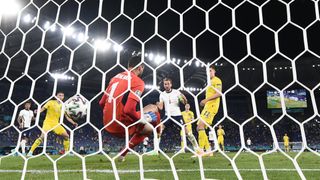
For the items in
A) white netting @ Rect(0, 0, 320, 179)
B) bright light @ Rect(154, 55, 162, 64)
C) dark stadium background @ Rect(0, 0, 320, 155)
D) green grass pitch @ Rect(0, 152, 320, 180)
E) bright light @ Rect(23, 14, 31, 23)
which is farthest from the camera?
bright light @ Rect(154, 55, 162, 64)

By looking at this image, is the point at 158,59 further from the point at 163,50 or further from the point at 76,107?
the point at 76,107

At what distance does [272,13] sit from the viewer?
1884 cm

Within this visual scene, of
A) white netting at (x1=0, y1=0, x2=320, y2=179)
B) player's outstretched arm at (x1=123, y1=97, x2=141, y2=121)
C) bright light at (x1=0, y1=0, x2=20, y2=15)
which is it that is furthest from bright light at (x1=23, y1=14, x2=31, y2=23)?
player's outstretched arm at (x1=123, y1=97, x2=141, y2=121)

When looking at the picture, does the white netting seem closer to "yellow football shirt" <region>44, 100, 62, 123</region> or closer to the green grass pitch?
"yellow football shirt" <region>44, 100, 62, 123</region>

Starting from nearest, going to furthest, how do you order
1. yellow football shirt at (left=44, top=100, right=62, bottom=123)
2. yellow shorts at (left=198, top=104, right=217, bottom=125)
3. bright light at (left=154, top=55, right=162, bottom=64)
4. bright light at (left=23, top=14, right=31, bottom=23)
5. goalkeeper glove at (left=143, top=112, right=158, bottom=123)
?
goalkeeper glove at (left=143, top=112, right=158, bottom=123)
yellow shorts at (left=198, top=104, right=217, bottom=125)
yellow football shirt at (left=44, top=100, right=62, bottom=123)
bright light at (left=23, top=14, right=31, bottom=23)
bright light at (left=154, top=55, right=162, bottom=64)

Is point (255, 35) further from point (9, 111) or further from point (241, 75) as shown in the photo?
point (9, 111)

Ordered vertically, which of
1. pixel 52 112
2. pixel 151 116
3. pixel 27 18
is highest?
pixel 27 18

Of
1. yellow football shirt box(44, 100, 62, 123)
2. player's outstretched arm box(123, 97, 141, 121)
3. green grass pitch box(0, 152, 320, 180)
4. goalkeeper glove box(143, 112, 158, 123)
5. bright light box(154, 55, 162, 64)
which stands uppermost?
bright light box(154, 55, 162, 64)

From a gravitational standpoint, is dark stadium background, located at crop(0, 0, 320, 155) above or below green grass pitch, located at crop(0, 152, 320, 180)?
above

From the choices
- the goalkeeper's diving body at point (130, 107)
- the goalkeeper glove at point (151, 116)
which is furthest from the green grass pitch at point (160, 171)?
the goalkeeper glove at point (151, 116)

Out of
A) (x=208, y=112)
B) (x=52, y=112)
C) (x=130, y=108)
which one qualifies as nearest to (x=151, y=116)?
(x=130, y=108)

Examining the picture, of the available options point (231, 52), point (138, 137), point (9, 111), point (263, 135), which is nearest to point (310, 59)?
point (263, 135)

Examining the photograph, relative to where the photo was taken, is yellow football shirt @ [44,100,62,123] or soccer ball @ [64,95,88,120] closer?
soccer ball @ [64,95,88,120]

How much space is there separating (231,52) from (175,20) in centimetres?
480
